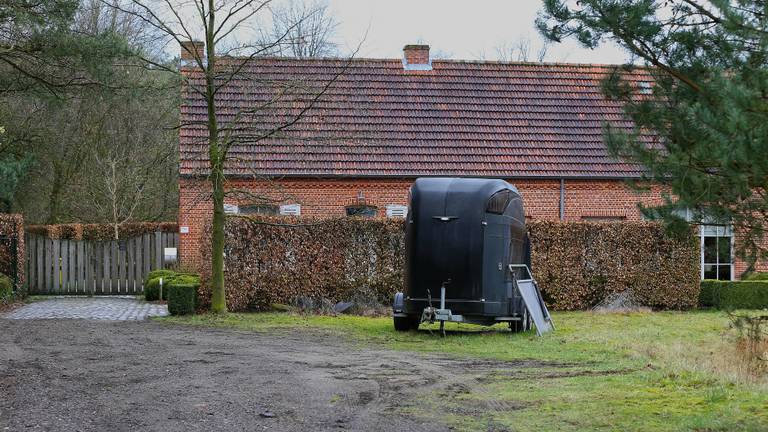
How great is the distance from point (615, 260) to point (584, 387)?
1407 cm

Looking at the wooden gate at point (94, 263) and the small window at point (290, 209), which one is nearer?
the small window at point (290, 209)

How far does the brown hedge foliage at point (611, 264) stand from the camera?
76.8 feet

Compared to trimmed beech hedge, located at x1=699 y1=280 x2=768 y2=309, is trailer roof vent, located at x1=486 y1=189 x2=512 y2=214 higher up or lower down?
higher up

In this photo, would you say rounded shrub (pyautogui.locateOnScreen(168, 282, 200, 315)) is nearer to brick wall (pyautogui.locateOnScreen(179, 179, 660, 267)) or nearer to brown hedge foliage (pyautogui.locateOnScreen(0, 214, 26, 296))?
brick wall (pyautogui.locateOnScreen(179, 179, 660, 267))

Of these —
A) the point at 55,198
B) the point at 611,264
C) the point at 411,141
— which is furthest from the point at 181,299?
the point at 55,198

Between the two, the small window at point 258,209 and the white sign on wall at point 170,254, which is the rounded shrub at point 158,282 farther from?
the small window at point 258,209

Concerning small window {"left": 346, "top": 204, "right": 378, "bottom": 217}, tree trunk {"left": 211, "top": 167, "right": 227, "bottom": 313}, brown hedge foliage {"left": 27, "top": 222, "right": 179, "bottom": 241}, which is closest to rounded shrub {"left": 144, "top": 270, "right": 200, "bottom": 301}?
brown hedge foliage {"left": 27, "top": 222, "right": 179, "bottom": 241}

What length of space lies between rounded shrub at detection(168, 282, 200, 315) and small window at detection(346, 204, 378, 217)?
24.5 ft

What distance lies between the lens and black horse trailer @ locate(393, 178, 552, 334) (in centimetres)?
1642

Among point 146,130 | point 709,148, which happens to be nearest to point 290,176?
point 146,130

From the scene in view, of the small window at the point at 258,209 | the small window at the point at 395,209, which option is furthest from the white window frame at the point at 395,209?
the small window at the point at 258,209

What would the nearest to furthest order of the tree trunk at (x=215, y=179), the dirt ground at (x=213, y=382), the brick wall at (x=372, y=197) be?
the dirt ground at (x=213, y=382), the tree trunk at (x=215, y=179), the brick wall at (x=372, y=197)

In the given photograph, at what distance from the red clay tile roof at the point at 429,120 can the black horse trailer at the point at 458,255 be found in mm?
9442

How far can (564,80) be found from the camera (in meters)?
30.6
